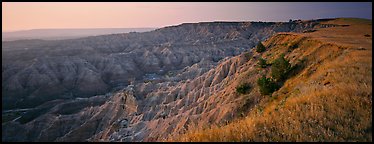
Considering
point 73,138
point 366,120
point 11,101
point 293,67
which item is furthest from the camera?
point 11,101

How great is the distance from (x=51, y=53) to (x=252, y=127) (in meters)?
96.4

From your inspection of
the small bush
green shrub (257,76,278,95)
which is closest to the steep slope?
the small bush

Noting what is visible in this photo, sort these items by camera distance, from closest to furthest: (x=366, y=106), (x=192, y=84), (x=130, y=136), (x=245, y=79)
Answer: (x=366, y=106) < (x=245, y=79) < (x=130, y=136) < (x=192, y=84)

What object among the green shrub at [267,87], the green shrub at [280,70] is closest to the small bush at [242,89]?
the green shrub at [280,70]

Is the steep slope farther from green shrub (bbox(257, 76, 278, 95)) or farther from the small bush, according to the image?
green shrub (bbox(257, 76, 278, 95))

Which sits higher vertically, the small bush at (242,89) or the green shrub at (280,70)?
the green shrub at (280,70)

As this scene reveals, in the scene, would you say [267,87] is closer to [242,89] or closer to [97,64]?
[242,89]

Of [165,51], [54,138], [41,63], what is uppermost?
[165,51]

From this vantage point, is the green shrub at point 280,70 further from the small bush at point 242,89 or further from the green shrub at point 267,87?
the small bush at point 242,89

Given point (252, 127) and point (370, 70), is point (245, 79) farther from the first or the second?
point (252, 127)

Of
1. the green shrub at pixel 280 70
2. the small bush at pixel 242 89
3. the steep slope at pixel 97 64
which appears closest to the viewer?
the green shrub at pixel 280 70

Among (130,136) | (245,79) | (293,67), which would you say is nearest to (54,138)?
(130,136)

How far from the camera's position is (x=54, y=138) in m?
37.0

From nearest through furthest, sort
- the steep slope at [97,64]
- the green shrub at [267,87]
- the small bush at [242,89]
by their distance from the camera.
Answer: the green shrub at [267,87] < the small bush at [242,89] < the steep slope at [97,64]
